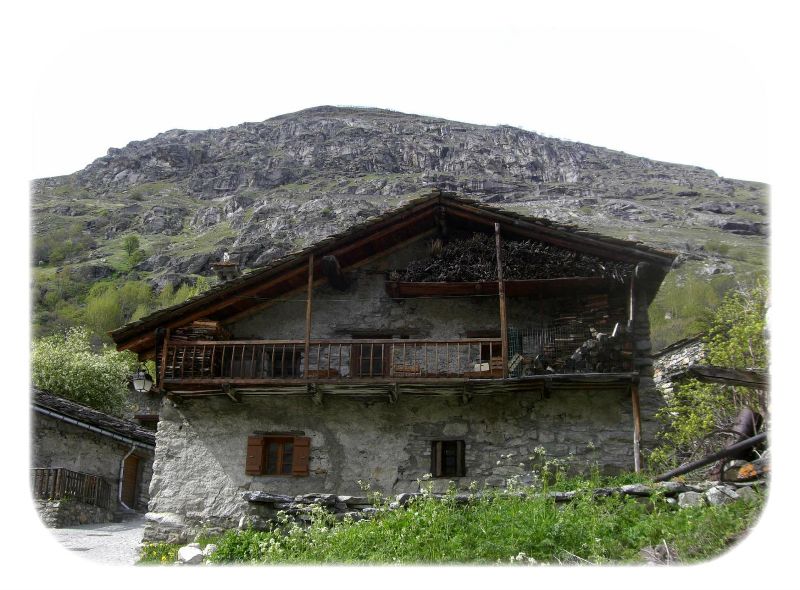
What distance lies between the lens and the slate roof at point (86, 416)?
64.5 feet

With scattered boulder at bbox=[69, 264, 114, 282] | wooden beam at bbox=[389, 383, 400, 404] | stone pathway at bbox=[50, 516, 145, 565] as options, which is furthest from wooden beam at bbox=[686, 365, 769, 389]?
scattered boulder at bbox=[69, 264, 114, 282]

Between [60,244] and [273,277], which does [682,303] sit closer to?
[273,277]

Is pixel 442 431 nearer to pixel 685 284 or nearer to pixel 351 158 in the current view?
pixel 685 284

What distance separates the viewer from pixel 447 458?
13391mm

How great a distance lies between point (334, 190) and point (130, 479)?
260 ft

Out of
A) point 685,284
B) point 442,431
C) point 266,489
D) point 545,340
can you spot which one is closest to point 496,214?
point 545,340

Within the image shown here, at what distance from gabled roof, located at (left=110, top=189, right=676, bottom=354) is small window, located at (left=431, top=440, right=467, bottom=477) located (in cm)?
426

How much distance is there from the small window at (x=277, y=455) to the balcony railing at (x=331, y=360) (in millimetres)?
1180

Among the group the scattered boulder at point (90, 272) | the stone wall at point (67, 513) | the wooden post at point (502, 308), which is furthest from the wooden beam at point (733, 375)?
the scattered boulder at point (90, 272)

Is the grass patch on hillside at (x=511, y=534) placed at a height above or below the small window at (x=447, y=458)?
below

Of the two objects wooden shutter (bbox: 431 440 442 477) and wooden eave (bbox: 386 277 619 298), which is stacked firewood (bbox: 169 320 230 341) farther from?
wooden shutter (bbox: 431 440 442 477)

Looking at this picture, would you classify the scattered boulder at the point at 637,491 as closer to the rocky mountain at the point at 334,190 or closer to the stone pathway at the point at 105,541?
the stone pathway at the point at 105,541

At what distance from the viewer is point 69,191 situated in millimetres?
108250

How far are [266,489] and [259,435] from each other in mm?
1009
